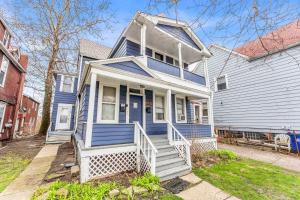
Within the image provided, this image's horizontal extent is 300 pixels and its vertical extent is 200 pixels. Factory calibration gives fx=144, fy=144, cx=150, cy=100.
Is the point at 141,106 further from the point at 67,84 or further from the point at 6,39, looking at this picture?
the point at 6,39

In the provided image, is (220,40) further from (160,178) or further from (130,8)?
(160,178)

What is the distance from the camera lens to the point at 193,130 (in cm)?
760

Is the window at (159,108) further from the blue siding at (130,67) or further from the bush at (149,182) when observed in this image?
the bush at (149,182)

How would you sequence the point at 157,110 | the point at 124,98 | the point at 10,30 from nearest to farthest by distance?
the point at 124,98 < the point at 157,110 < the point at 10,30

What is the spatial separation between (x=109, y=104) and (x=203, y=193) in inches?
180

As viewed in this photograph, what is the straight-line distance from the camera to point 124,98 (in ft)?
21.7

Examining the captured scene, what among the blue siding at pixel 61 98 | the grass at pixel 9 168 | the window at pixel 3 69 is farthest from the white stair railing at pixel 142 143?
the window at pixel 3 69

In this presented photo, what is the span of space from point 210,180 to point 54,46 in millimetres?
16092

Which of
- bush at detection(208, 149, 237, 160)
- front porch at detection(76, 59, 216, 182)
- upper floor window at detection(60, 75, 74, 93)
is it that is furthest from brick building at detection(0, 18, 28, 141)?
bush at detection(208, 149, 237, 160)

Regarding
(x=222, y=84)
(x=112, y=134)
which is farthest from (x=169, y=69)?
(x=222, y=84)

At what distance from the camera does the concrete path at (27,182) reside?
347cm

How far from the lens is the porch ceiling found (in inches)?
295

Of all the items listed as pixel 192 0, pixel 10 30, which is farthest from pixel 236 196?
pixel 10 30

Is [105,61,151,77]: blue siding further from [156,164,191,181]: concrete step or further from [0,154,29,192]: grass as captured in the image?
[0,154,29,192]: grass
